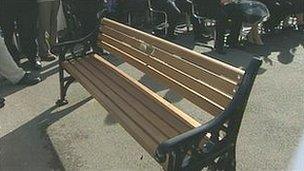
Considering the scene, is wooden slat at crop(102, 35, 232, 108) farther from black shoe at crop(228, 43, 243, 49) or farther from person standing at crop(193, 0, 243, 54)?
black shoe at crop(228, 43, 243, 49)

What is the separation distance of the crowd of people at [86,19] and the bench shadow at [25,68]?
92 millimetres

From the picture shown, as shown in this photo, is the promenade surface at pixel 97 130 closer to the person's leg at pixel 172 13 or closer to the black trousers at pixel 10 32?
the black trousers at pixel 10 32

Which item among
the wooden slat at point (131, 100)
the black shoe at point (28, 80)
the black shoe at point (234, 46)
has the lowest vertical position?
the black shoe at point (28, 80)

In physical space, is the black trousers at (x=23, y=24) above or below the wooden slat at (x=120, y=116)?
below

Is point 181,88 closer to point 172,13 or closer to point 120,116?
point 120,116

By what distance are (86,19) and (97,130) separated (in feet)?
10.4

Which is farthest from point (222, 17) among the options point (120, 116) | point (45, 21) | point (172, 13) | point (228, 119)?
point (228, 119)

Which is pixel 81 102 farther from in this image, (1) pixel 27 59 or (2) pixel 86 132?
(1) pixel 27 59

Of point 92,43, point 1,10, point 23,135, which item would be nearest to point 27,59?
point 1,10

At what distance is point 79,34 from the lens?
24.7 feet

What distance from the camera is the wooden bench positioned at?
271 centimetres

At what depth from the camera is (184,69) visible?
338 cm

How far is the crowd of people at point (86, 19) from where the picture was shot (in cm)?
626

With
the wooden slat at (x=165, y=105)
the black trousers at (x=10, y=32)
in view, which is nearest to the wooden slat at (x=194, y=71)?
the wooden slat at (x=165, y=105)
